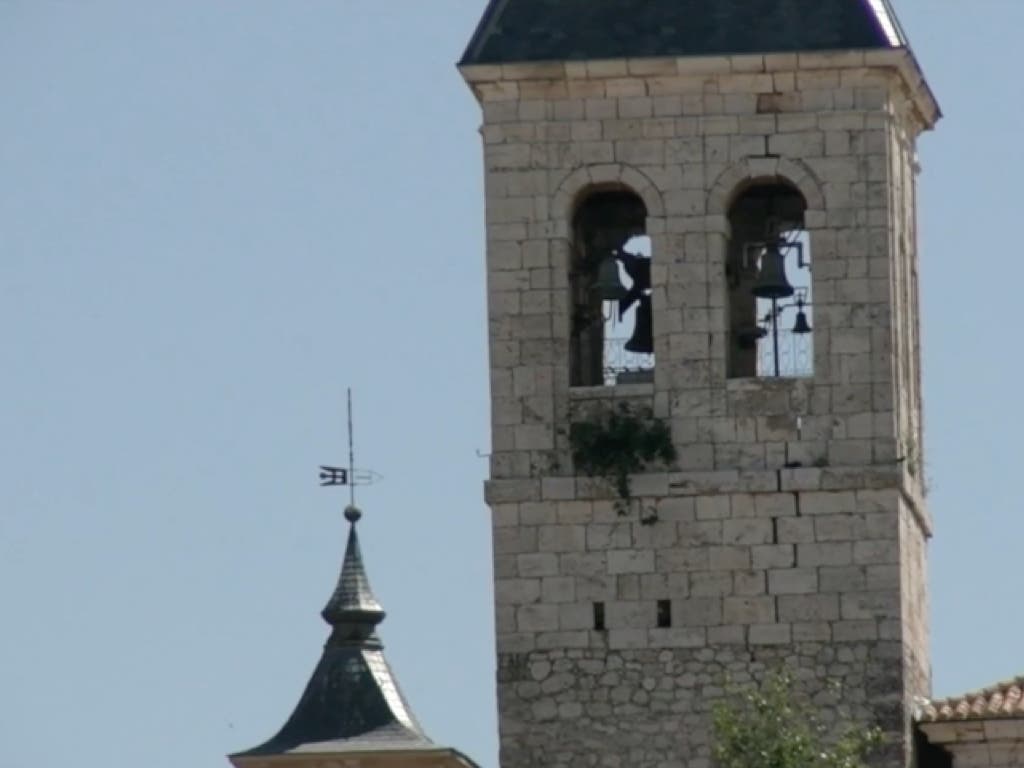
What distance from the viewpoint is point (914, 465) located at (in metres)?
65.0

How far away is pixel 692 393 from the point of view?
64.3 metres

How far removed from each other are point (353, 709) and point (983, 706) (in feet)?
75.4

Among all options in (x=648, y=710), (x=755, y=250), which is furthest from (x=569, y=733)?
(x=755, y=250)

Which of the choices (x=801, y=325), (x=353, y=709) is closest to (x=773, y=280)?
(x=801, y=325)

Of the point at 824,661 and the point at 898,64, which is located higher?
the point at 898,64

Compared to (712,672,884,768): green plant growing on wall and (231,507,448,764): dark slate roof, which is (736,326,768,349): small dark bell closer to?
(712,672,884,768): green plant growing on wall

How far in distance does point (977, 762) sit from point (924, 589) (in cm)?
217

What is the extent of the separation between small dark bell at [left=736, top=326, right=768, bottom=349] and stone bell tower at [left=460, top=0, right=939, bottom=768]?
8cm

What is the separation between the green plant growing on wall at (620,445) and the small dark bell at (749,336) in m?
1.29

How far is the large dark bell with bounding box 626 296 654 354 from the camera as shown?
64875 mm

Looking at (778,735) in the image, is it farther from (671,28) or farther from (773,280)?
(671,28)

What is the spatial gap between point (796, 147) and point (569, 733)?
5406 mm

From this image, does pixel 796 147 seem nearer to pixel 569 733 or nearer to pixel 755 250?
pixel 755 250

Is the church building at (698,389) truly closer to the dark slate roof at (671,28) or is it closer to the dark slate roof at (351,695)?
the dark slate roof at (671,28)
